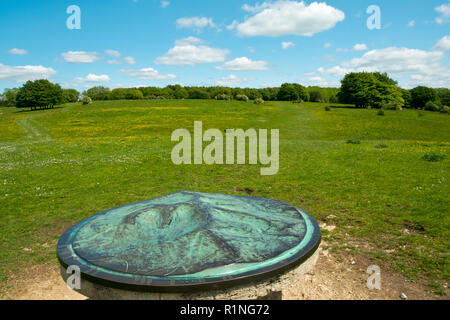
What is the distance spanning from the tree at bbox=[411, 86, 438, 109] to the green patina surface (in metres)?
82.3

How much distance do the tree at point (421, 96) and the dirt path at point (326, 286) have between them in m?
80.7

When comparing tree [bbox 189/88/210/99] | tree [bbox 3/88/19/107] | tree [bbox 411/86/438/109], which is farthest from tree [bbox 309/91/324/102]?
tree [bbox 3/88/19/107]

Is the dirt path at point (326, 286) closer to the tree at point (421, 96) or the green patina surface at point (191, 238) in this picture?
the green patina surface at point (191, 238)

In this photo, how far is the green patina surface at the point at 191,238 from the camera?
367cm

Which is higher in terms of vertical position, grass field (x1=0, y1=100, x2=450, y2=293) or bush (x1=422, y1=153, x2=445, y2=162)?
bush (x1=422, y1=153, x2=445, y2=162)

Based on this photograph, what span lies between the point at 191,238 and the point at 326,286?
288cm

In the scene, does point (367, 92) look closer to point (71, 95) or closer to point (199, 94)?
point (199, 94)

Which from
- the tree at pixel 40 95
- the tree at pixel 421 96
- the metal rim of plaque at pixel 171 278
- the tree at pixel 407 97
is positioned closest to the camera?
the metal rim of plaque at pixel 171 278

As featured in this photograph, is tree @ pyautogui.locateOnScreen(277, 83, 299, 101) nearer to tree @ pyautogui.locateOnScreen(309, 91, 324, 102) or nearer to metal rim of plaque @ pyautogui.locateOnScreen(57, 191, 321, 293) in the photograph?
tree @ pyautogui.locateOnScreen(309, 91, 324, 102)

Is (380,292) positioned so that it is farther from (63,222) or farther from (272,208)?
(63,222)

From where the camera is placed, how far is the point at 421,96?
72375 mm

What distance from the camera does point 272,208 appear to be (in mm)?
5566

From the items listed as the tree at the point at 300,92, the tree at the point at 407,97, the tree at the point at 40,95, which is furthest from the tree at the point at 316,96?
the tree at the point at 40,95

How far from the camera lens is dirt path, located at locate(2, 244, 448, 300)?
5.04m
